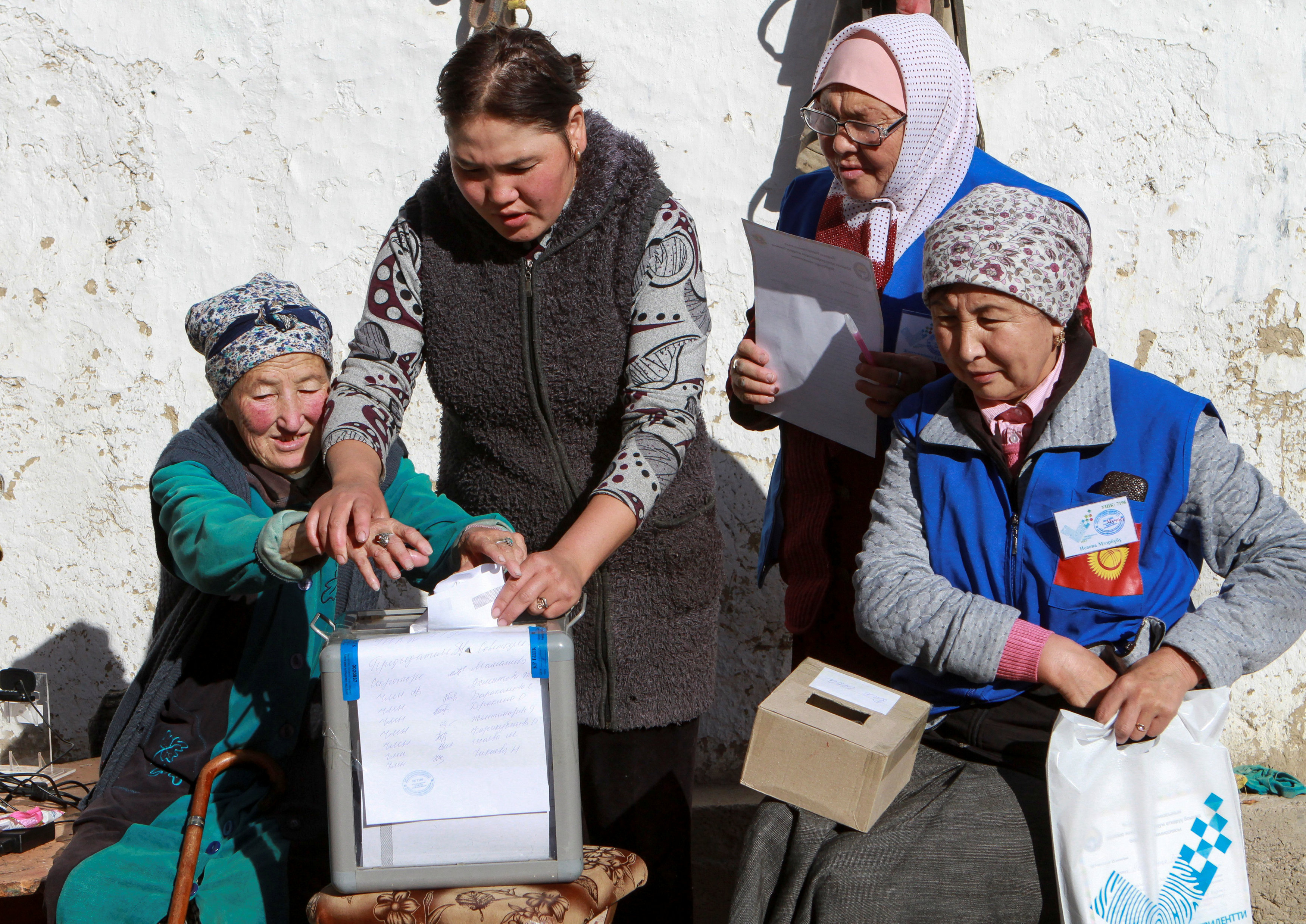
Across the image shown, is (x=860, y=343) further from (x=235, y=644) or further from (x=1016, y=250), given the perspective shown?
(x=235, y=644)

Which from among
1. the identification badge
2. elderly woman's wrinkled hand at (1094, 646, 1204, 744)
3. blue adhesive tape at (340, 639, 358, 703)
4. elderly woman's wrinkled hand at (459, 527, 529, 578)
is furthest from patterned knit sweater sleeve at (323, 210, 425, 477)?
elderly woman's wrinkled hand at (1094, 646, 1204, 744)

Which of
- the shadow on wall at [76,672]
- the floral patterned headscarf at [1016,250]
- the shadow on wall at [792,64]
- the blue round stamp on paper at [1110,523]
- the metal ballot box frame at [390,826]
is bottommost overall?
the shadow on wall at [76,672]

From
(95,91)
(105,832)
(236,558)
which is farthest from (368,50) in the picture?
(105,832)

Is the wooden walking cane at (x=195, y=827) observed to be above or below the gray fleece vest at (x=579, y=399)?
below

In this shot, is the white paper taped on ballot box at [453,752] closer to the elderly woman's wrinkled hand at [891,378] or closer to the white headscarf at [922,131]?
the elderly woman's wrinkled hand at [891,378]

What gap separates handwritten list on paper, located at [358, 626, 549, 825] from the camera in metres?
1.48

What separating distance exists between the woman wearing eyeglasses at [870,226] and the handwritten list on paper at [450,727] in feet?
2.90

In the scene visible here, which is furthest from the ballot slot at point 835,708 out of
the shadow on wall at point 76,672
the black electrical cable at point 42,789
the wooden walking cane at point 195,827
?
the shadow on wall at point 76,672

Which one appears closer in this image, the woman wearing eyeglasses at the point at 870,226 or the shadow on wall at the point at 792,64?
the woman wearing eyeglasses at the point at 870,226

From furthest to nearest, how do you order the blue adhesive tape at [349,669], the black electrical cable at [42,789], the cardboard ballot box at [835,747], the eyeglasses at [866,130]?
the black electrical cable at [42,789], the eyeglasses at [866,130], the cardboard ballot box at [835,747], the blue adhesive tape at [349,669]

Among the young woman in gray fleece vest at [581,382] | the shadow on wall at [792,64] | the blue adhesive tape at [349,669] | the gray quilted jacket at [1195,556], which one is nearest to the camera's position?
the blue adhesive tape at [349,669]

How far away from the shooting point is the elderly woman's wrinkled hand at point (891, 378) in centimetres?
199

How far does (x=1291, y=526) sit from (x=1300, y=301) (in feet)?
6.47

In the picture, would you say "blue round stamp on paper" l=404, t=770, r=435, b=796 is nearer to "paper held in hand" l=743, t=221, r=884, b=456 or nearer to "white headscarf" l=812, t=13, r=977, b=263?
"paper held in hand" l=743, t=221, r=884, b=456
